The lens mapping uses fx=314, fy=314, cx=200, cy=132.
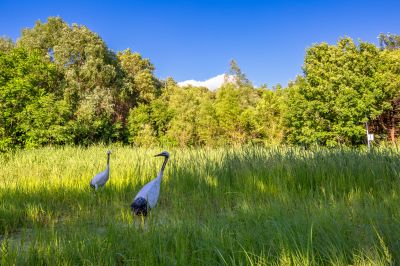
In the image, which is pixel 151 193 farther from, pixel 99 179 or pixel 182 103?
pixel 182 103

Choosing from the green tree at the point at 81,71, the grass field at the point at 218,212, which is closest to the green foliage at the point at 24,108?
the green tree at the point at 81,71

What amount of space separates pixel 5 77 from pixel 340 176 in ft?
62.2

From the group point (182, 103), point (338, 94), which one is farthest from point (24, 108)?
point (338, 94)

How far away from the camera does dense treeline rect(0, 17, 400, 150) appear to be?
18641 mm

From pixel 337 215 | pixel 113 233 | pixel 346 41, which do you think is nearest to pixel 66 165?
pixel 113 233

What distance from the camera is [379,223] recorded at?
8.77 feet

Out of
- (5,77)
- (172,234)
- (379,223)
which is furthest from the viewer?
(5,77)

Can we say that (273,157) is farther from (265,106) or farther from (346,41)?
(346,41)

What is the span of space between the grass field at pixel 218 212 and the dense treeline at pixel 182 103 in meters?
10.4

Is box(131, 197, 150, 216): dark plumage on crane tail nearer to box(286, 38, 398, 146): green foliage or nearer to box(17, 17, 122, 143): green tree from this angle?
box(286, 38, 398, 146): green foliage

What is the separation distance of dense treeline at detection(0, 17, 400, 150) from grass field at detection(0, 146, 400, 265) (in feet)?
34.0

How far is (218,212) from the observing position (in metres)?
4.61

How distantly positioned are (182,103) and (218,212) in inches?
1068

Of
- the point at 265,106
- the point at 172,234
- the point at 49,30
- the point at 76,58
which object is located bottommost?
the point at 172,234
